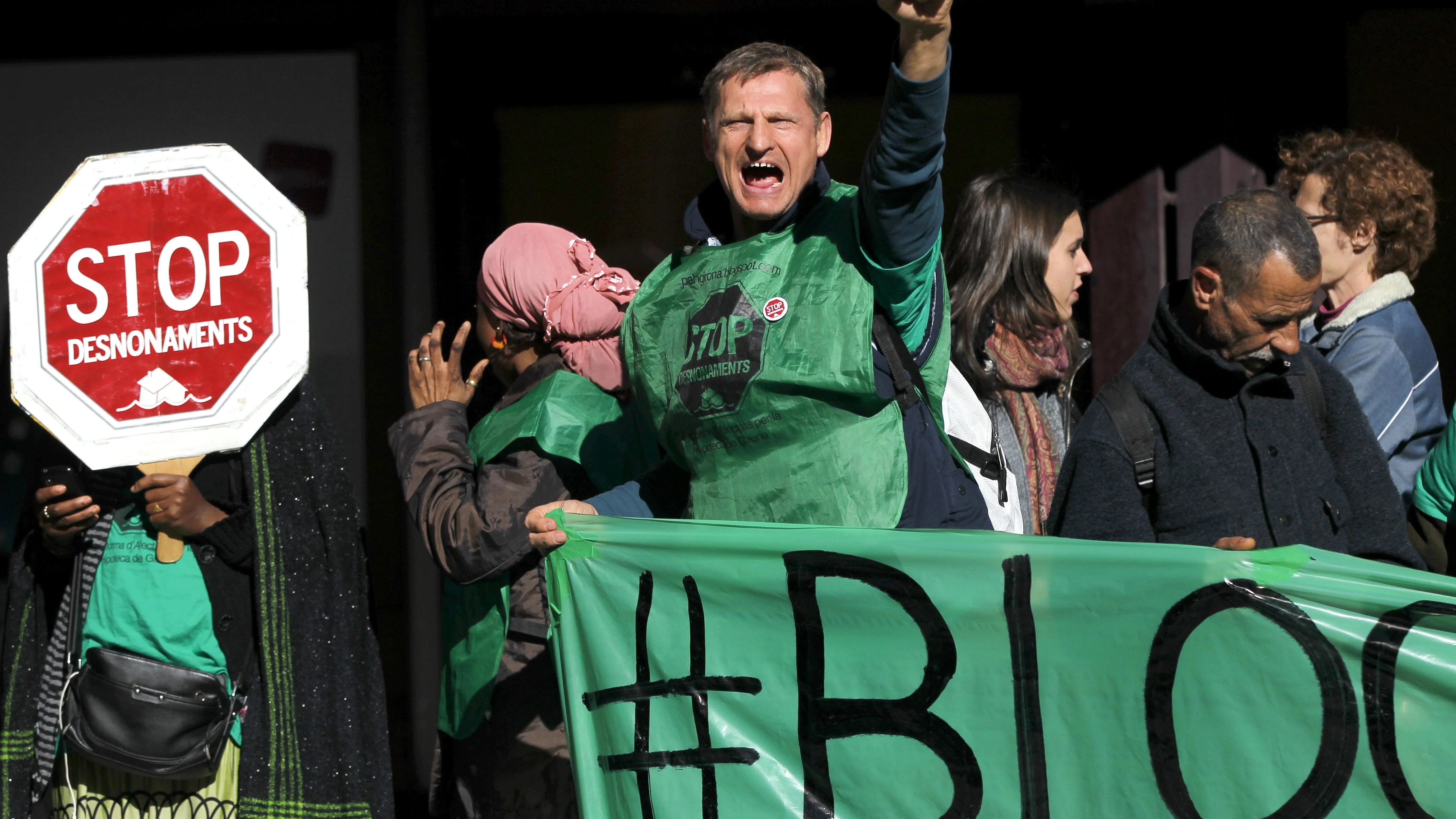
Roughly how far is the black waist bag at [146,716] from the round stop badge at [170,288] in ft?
1.76

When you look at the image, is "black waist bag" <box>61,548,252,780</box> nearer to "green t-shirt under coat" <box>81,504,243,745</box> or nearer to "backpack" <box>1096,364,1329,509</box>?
"green t-shirt under coat" <box>81,504,243,745</box>

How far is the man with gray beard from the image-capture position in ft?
8.77

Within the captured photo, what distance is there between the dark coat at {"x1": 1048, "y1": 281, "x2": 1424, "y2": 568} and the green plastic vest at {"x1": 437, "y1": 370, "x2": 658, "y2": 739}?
931 mm

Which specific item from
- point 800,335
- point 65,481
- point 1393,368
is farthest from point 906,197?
point 65,481

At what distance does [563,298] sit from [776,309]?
0.79 meters

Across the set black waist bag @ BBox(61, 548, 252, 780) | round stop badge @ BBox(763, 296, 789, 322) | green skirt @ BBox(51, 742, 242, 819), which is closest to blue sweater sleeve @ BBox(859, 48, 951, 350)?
round stop badge @ BBox(763, 296, 789, 322)

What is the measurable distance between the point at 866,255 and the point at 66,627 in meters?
2.05

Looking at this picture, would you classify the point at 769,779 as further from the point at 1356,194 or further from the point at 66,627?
the point at 1356,194

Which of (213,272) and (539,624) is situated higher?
(213,272)

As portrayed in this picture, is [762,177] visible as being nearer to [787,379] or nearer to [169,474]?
[787,379]

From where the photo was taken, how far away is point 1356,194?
142 inches

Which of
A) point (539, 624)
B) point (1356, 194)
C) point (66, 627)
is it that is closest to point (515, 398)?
point (539, 624)

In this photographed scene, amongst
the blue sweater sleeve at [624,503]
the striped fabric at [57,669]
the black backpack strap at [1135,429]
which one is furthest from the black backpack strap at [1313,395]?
the striped fabric at [57,669]

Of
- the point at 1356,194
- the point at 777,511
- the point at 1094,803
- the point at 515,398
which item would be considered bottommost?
the point at 1094,803
